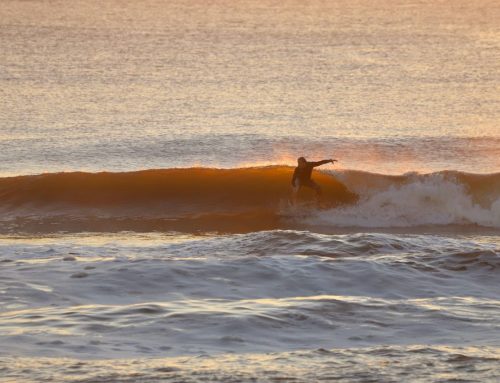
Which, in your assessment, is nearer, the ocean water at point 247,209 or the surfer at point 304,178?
the ocean water at point 247,209

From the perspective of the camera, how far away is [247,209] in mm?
24609

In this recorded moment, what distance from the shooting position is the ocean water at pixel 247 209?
11164 millimetres

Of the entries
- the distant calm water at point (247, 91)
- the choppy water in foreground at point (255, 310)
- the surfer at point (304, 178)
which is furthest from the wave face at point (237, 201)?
the choppy water in foreground at point (255, 310)

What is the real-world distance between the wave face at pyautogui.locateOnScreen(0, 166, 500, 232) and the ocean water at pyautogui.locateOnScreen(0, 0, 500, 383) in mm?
67

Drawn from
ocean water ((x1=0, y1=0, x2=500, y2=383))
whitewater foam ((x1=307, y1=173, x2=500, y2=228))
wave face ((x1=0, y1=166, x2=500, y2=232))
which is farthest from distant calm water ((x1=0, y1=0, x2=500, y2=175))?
whitewater foam ((x1=307, y1=173, x2=500, y2=228))

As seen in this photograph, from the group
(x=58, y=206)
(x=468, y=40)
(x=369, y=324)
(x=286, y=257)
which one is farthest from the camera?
(x=468, y=40)

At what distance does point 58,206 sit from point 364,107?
586 inches

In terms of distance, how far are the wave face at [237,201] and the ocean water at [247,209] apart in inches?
2.6

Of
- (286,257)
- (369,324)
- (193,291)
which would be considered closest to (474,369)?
(369,324)

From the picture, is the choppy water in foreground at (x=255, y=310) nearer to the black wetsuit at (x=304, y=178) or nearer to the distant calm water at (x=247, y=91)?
the black wetsuit at (x=304, y=178)

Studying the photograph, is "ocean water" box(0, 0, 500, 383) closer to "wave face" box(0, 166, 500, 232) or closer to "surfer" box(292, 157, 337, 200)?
"wave face" box(0, 166, 500, 232)

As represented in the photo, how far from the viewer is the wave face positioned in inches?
899

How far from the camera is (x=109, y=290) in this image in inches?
533

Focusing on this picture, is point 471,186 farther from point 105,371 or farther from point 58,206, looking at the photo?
point 105,371
